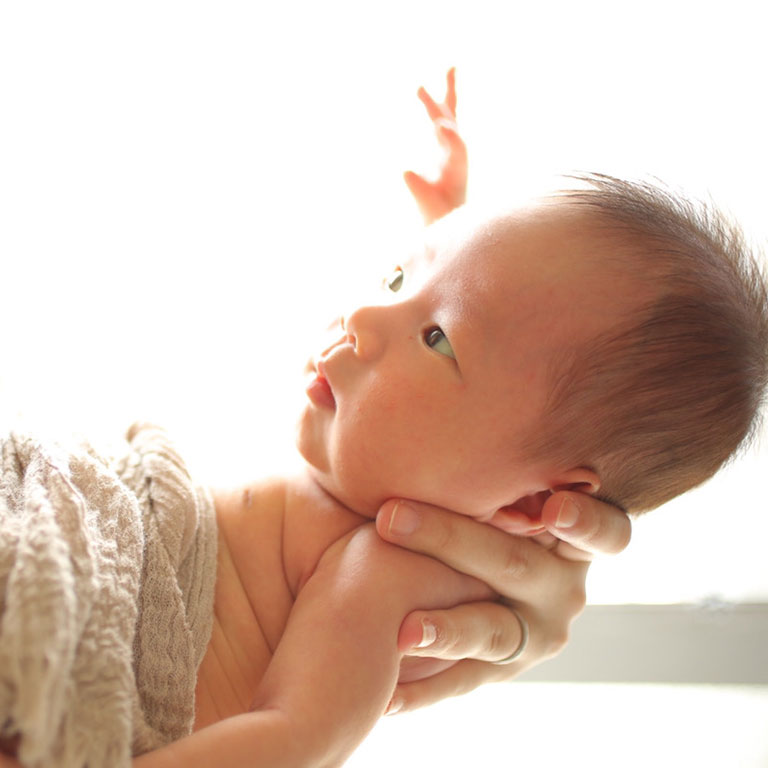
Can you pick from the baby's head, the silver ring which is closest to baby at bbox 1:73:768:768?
the baby's head

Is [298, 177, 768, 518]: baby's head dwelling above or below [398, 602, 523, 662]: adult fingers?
above

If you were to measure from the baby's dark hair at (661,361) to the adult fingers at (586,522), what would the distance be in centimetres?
4

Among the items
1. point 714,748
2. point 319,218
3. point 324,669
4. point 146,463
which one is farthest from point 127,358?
point 714,748

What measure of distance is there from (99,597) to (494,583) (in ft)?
1.57

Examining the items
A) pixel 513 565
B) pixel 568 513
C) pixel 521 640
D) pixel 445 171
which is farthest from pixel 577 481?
pixel 445 171

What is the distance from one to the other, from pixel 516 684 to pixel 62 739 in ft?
3.34

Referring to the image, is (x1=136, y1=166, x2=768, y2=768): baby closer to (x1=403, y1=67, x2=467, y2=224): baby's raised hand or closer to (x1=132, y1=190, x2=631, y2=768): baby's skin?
(x1=132, y1=190, x2=631, y2=768): baby's skin

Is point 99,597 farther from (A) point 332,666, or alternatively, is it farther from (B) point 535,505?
(B) point 535,505

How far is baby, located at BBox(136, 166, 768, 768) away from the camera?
938mm

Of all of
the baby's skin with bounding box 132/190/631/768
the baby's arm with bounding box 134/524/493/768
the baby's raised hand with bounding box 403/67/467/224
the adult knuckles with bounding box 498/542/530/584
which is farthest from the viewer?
the baby's raised hand with bounding box 403/67/467/224

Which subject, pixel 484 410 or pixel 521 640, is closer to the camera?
pixel 484 410

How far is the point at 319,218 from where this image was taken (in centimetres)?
142

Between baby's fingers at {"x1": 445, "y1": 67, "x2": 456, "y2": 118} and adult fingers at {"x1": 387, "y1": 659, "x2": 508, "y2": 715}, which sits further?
baby's fingers at {"x1": 445, "y1": 67, "x2": 456, "y2": 118}

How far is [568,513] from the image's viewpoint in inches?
38.2
